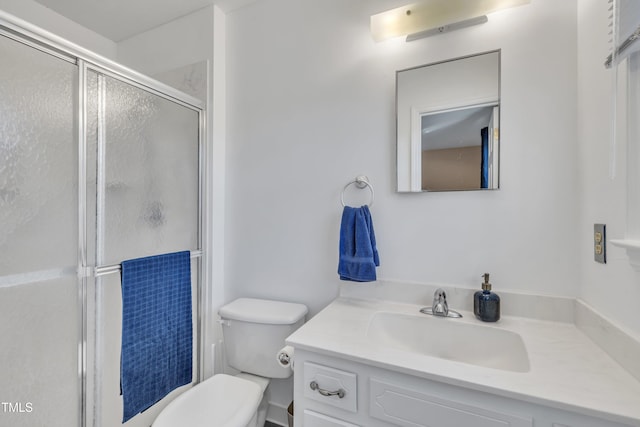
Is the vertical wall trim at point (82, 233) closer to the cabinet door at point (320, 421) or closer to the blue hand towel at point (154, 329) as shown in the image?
the blue hand towel at point (154, 329)

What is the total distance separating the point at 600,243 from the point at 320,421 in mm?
1094

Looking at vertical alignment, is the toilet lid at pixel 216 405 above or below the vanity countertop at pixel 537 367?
below

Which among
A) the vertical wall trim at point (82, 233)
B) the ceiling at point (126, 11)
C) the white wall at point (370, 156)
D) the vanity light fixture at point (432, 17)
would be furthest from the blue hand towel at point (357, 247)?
the ceiling at point (126, 11)

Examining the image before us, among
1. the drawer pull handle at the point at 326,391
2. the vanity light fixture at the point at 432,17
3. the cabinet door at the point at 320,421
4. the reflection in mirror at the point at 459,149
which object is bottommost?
the cabinet door at the point at 320,421

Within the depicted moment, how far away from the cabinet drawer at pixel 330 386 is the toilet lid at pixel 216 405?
43cm

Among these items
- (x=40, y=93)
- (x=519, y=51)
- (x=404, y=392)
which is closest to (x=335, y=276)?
(x=404, y=392)

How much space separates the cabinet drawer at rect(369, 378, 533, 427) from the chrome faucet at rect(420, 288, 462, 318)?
0.42 metres

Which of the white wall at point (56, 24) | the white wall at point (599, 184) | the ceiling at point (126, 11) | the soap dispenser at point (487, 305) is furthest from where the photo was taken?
the ceiling at point (126, 11)

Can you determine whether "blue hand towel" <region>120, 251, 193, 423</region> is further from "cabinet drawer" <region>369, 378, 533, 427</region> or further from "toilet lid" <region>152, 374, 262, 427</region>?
"cabinet drawer" <region>369, 378, 533, 427</region>

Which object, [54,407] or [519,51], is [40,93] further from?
[519,51]

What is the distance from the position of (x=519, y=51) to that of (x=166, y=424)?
6.77 feet

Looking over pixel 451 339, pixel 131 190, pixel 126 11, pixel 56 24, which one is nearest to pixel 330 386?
pixel 451 339

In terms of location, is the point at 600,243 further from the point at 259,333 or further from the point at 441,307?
the point at 259,333

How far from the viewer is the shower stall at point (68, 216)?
954mm
